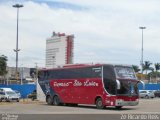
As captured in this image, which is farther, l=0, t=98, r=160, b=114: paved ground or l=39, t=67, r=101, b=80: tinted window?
l=39, t=67, r=101, b=80: tinted window

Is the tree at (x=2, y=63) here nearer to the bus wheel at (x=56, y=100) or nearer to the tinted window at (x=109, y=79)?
the bus wheel at (x=56, y=100)

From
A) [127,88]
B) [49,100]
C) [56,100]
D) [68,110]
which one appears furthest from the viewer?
[49,100]

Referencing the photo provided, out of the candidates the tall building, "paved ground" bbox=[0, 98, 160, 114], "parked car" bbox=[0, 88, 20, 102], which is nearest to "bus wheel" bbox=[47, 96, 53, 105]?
"paved ground" bbox=[0, 98, 160, 114]

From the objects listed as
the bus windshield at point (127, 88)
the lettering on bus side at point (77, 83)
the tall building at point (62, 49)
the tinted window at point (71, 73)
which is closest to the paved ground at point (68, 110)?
the bus windshield at point (127, 88)

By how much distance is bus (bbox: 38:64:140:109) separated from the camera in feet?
109

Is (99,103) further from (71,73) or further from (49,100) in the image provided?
(49,100)

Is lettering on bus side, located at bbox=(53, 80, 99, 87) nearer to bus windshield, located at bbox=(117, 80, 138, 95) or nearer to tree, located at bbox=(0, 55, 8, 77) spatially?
bus windshield, located at bbox=(117, 80, 138, 95)

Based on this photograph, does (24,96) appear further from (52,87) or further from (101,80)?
(101,80)

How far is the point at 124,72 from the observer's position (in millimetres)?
33812

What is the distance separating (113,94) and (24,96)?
103 ft

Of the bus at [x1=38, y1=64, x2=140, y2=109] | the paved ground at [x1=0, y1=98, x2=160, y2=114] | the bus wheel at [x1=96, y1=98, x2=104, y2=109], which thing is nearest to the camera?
the paved ground at [x1=0, y1=98, x2=160, y2=114]

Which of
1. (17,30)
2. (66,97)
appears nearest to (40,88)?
(66,97)

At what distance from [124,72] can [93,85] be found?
8.87 feet

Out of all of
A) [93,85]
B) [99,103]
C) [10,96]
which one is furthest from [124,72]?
[10,96]
